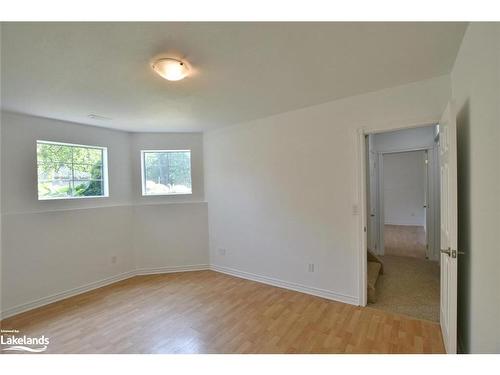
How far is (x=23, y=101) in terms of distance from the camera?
2391 millimetres

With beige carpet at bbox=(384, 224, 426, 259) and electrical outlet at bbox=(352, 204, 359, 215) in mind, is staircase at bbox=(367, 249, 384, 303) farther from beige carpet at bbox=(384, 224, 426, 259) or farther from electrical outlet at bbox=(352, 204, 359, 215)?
beige carpet at bbox=(384, 224, 426, 259)

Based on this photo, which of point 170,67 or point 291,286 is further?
point 291,286

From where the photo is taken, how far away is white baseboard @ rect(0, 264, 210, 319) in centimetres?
269

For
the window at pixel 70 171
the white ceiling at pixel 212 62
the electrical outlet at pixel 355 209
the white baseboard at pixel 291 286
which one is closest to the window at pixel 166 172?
the window at pixel 70 171

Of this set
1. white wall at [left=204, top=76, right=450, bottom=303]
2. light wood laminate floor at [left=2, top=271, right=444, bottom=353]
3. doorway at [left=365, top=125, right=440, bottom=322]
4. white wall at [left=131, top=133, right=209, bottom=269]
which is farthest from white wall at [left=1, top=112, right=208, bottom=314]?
doorway at [left=365, top=125, right=440, bottom=322]

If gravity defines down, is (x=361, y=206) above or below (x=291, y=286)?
above

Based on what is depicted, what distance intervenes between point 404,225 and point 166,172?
7.77 meters

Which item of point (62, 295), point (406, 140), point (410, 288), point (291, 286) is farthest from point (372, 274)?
point (62, 295)

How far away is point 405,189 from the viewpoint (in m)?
7.59

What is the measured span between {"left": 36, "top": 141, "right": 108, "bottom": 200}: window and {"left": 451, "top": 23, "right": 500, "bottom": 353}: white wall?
4.37m

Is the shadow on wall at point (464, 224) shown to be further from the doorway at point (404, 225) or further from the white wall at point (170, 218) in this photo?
the white wall at point (170, 218)

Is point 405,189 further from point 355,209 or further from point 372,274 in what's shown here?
point 355,209
